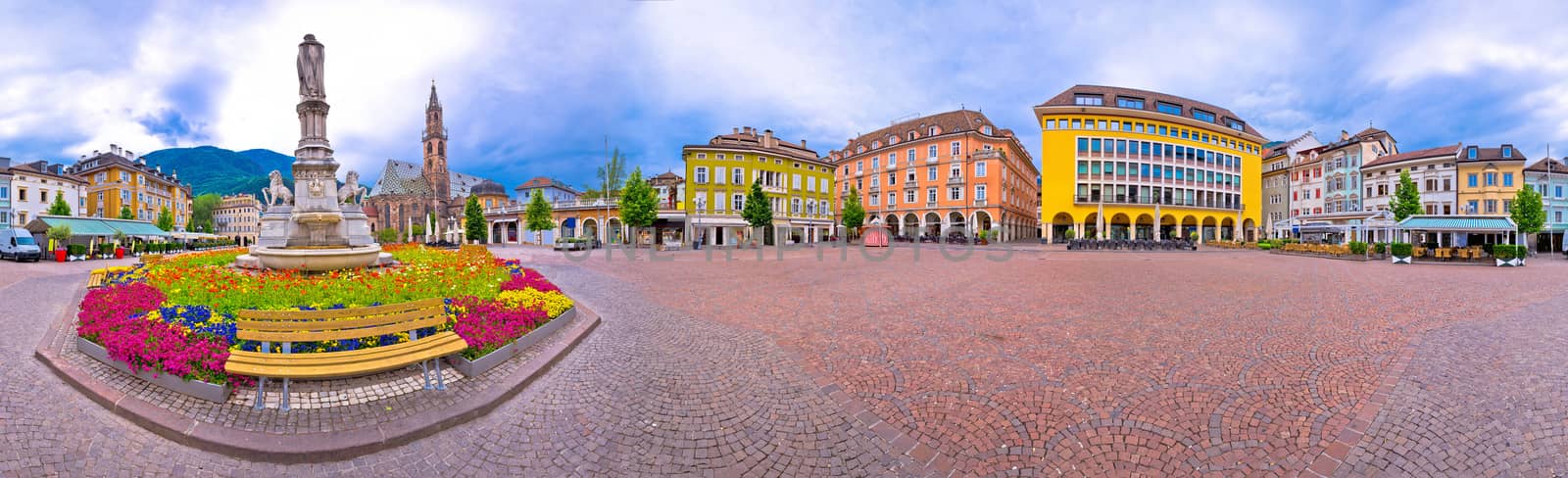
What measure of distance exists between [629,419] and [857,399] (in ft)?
6.35

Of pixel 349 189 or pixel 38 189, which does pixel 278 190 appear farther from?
pixel 38 189

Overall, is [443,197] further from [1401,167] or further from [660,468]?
[1401,167]

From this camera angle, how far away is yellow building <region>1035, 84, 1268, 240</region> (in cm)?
5400

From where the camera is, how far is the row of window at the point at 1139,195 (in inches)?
2121

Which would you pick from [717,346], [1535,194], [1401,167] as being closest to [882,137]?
[1401,167]

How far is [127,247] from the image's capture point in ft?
116

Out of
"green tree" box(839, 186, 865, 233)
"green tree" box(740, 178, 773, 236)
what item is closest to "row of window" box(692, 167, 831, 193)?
"green tree" box(740, 178, 773, 236)

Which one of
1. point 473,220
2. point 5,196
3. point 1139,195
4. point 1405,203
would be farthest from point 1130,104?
point 5,196

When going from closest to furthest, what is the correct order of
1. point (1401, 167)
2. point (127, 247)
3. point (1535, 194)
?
point (127, 247) → point (1535, 194) → point (1401, 167)

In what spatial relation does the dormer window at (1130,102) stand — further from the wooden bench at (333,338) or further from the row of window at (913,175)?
the wooden bench at (333,338)

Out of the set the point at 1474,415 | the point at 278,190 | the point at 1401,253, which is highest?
the point at 278,190

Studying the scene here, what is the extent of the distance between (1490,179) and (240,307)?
7596 centimetres

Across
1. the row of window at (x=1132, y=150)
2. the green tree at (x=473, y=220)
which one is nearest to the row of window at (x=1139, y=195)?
the row of window at (x=1132, y=150)

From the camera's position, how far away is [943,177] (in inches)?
2249
